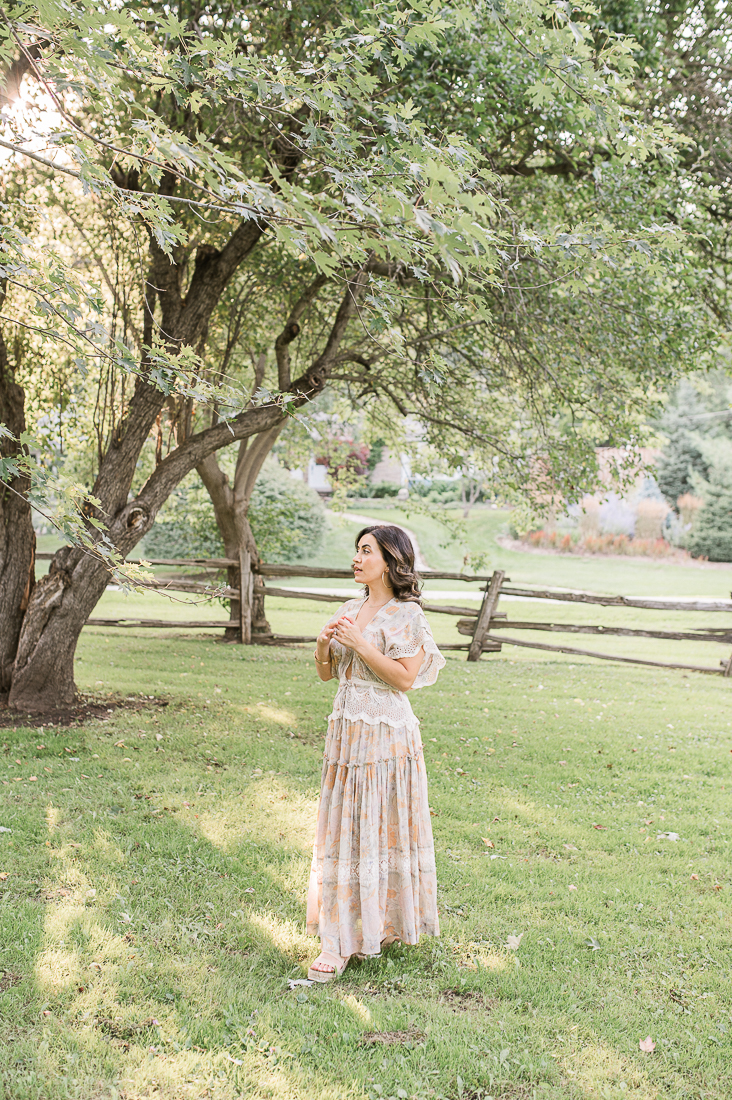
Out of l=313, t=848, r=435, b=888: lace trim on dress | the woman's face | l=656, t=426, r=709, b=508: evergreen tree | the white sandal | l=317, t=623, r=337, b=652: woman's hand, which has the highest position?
l=656, t=426, r=709, b=508: evergreen tree

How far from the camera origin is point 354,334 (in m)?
10.8

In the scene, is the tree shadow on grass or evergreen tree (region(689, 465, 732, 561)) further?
evergreen tree (region(689, 465, 732, 561))

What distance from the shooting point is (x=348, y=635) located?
11.2 ft

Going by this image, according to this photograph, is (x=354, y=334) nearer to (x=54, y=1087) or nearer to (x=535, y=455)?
(x=535, y=455)

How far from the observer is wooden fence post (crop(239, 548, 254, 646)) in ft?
41.4

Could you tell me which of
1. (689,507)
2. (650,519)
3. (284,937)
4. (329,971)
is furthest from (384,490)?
(329,971)

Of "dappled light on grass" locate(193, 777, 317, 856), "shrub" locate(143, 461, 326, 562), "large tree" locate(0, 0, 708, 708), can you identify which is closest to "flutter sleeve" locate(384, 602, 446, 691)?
"large tree" locate(0, 0, 708, 708)

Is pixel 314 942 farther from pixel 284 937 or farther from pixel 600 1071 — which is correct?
pixel 600 1071

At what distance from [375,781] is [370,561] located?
94 cm

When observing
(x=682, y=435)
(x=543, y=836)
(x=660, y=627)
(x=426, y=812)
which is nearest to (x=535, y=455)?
(x=543, y=836)

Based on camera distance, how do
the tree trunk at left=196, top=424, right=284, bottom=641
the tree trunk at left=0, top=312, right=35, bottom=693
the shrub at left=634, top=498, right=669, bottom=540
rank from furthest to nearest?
the shrub at left=634, top=498, right=669, bottom=540 → the tree trunk at left=196, top=424, right=284, bottom=641 → the tree trunk at left=0, top=312, right=35, bottom=693

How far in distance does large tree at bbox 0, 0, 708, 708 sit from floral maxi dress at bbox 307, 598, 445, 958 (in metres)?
1.21

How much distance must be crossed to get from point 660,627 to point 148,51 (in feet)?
53.1

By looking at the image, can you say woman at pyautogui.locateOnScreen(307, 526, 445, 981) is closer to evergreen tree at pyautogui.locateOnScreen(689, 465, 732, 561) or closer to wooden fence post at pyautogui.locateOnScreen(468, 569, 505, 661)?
wooden fence post at pyautogui.locateOnScreen(468, 569, 505, 661)
